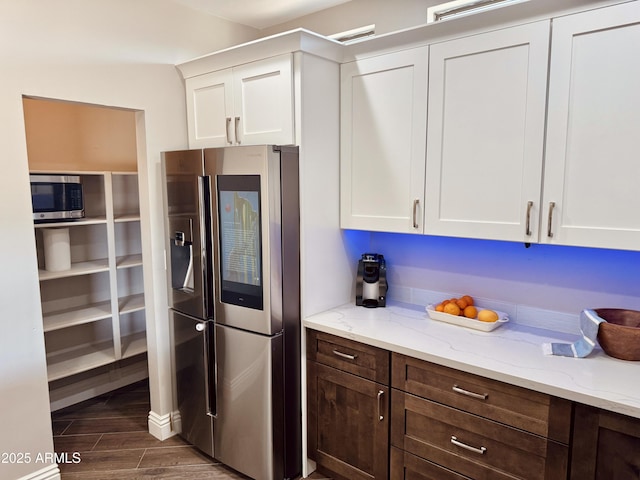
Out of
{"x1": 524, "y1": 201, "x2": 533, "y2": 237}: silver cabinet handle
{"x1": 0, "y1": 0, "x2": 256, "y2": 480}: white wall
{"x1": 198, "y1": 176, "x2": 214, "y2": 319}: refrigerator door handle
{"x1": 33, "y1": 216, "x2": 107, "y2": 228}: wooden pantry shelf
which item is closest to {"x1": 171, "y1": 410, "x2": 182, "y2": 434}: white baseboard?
{"x1": 0, "y1": 0, "x2": 256, "y2": 480}: white wall

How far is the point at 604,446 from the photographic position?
4.92ft

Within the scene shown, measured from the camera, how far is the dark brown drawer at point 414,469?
1.90m

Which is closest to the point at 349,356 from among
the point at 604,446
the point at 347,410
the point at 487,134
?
the point at 347,410

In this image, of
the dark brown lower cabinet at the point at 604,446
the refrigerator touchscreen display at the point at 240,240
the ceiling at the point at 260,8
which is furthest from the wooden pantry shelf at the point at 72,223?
the dark brown lower cabinet at the point at 604,446

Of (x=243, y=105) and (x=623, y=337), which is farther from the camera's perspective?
(x=243, y=105)

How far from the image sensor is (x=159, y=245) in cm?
273

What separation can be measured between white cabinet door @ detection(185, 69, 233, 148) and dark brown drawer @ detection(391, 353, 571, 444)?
1.62m

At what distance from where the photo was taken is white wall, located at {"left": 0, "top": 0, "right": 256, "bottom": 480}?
2.09m

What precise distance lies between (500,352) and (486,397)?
22 cm

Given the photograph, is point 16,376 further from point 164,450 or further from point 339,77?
point 339,77

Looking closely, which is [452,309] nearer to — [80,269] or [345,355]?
[345,355]

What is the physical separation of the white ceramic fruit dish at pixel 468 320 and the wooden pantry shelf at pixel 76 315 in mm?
2296

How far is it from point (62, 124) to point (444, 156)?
285 centimetres

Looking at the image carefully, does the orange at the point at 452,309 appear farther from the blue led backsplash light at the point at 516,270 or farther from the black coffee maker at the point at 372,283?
the black coffee maker at the point at 372,283
